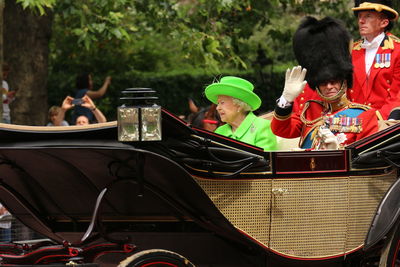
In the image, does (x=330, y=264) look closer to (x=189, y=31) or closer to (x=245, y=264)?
(x=245, y=264)

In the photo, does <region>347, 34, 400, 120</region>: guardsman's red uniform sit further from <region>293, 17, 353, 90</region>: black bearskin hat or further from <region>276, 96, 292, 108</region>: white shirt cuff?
<region>276, 96, 292, 108</region>: white shirt cuff

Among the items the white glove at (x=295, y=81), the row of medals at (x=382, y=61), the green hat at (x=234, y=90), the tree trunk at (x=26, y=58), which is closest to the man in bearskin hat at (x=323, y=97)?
the white glove at (x=295, y=81)

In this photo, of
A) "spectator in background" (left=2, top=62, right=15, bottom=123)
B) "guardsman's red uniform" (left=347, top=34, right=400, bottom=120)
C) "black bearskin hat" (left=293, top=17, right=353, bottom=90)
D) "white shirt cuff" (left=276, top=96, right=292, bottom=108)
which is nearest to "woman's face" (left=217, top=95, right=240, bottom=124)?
"white shirt cuff" (left=276, top=96, right=292, bottom=108)

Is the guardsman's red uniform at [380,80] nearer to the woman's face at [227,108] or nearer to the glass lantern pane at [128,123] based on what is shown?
the woman's face at [227,108]

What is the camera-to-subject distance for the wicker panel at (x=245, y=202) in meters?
5.53

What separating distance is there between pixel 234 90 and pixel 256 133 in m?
0.33

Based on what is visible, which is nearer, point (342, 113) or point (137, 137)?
point (137, 137)

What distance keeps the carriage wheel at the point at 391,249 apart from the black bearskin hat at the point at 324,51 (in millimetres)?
1131

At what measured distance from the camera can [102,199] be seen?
5.29 metres

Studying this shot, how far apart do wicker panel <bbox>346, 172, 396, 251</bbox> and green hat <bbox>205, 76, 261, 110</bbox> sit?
96 cm

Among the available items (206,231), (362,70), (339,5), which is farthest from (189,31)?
(206,231)

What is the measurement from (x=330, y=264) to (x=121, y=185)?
1.41m

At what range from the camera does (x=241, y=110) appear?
21.2ft

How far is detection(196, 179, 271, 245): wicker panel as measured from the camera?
5.53m
